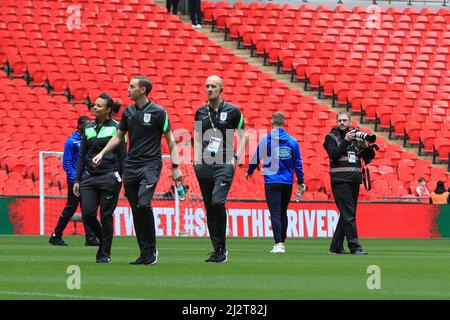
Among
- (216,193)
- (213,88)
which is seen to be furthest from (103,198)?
(213,88)

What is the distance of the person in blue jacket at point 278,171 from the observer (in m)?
18.9

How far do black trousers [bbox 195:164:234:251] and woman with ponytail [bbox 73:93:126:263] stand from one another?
3.55 ft

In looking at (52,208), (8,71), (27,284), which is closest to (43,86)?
(8,71)

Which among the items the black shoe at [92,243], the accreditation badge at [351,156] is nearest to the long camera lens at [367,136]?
the accreditation badge at [351,156]

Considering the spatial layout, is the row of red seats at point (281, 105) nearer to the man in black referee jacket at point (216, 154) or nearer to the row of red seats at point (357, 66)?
the row of red seats at point (357, 66)

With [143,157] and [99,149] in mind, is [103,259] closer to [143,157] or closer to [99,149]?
[143,157]

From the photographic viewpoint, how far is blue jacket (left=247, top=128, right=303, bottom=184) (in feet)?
62.3

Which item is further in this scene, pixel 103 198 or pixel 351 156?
pixel 351 156

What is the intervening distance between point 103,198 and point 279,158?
14.8 ft

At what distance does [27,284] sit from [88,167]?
3627 mm

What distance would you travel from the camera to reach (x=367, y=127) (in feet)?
120

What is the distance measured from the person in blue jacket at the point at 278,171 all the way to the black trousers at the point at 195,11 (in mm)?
20600

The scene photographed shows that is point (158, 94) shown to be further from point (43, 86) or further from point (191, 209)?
point (191, 209)

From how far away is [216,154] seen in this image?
1532cm
